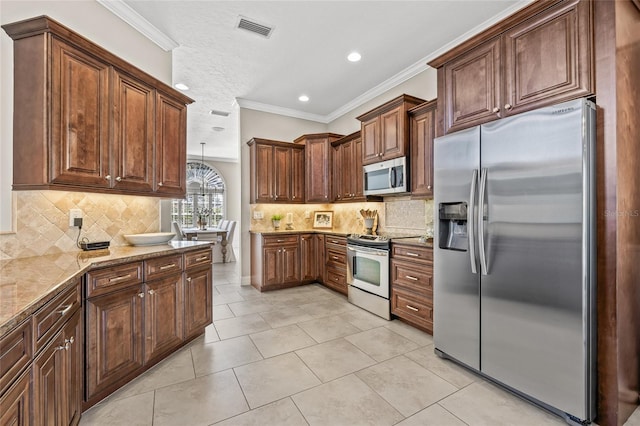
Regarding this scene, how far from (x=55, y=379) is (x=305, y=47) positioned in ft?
12.1

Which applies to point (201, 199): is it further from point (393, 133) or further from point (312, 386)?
point (312, 386)

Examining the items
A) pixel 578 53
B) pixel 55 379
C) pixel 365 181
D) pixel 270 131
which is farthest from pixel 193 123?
pixel 578 53

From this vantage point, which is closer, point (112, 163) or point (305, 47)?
point (112, 163)

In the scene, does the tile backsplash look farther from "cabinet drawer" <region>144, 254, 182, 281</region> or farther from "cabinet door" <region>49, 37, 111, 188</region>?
"cabinet drawer" <region>144, 254, 182, 281</region>

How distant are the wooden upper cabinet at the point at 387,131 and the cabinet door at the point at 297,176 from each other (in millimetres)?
1403

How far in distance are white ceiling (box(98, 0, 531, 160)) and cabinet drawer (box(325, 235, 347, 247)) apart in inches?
94.5

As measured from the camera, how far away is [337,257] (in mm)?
4496

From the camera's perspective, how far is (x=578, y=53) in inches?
70.7

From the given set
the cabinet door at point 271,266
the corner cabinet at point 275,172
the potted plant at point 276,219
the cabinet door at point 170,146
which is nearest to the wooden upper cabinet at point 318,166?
the corner cabinet at point 275,172

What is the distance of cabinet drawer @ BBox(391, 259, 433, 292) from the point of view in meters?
2.93

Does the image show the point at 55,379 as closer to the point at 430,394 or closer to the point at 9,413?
the point at 9,413

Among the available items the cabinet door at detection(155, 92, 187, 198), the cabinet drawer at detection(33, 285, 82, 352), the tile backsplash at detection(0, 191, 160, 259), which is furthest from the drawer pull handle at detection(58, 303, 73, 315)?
the cabinet door at detection(155, 92, 187, 198)

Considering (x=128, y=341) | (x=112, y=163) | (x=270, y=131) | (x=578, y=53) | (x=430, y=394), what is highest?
(x=270, y=131)

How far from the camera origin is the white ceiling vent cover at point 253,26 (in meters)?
2.99
